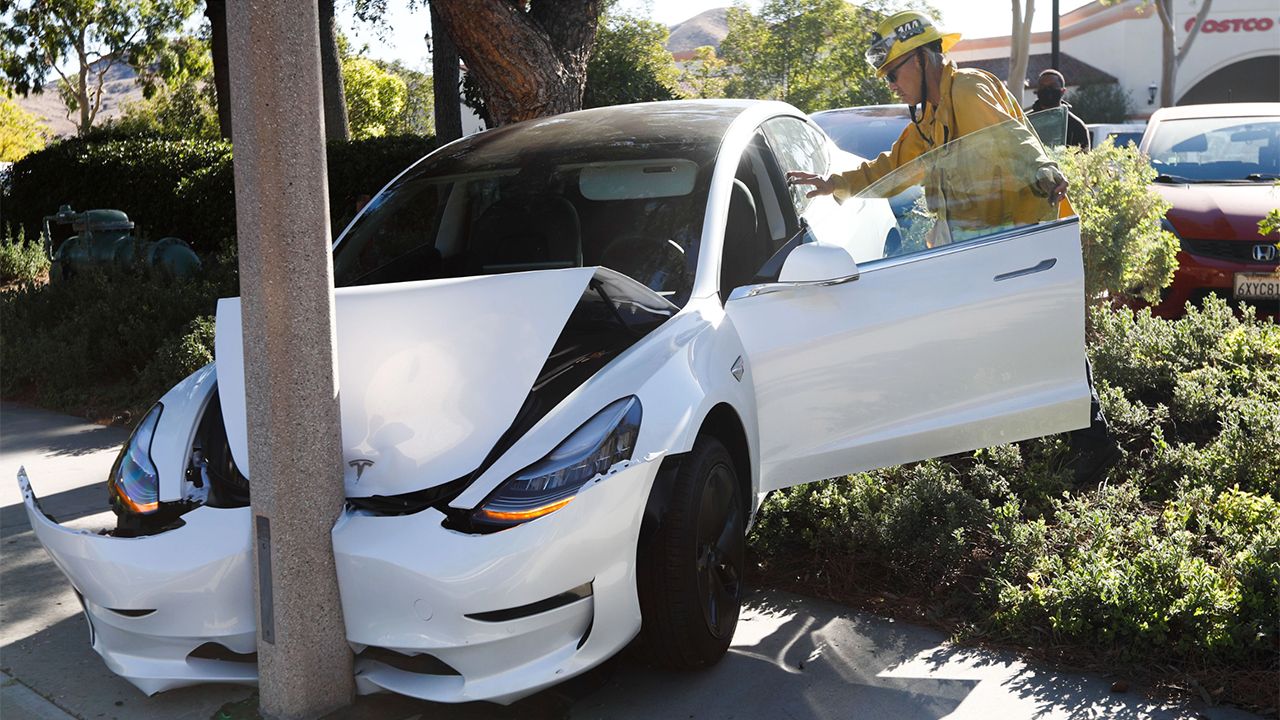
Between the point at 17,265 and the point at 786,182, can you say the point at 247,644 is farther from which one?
the point at 17,265

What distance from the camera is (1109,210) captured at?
621 centimetres

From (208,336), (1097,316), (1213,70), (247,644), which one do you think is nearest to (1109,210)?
(1097,316)

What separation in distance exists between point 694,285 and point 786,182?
106 centimetres

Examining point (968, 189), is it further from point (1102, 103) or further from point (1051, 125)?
point (1102, 103)

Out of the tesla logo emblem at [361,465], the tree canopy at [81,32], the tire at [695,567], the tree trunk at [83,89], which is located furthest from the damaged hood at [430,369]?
the tree trunk at [83,89]

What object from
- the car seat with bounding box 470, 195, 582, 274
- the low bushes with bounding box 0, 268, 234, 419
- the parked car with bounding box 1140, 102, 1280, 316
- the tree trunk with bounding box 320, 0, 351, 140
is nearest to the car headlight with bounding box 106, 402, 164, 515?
the car seat with bounding box 470, 195, 582, 274

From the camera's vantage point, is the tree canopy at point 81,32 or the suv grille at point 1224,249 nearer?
the suv grille at point 1224,249

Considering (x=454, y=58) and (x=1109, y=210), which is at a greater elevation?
(x=454, y=58)

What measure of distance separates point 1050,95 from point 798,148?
3.81 metres

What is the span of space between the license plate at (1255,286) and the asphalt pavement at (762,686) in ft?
14.9

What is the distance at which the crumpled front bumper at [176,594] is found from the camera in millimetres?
3225

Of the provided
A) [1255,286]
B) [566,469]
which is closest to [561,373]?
[566,469]

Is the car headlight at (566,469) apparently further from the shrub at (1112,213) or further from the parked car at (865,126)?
the parked car at (865,126)

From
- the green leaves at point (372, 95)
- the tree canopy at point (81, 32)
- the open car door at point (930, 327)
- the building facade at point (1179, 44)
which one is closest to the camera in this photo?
the open car door at point (930, 327)
